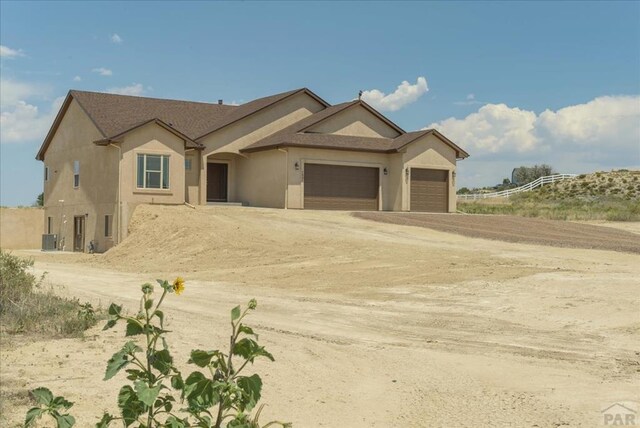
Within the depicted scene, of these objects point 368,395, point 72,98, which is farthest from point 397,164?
point 368,395

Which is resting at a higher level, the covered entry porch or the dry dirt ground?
the covered entry porch

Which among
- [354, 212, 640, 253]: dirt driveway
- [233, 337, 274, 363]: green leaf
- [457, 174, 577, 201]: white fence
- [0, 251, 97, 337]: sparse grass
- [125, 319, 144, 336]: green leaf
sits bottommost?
[0, 251, 97, 337]: sparse grass

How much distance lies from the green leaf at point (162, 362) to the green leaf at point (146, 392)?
114 millimetres

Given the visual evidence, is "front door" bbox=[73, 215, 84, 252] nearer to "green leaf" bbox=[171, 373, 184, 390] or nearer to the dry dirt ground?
the dry dirt ground

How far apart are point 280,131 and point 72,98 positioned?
10720 mm

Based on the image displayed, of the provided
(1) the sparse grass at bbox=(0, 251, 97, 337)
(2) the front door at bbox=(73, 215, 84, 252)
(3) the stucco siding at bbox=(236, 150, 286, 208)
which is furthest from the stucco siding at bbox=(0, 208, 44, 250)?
(1) the sparse grass at bbox=(0, 251, 97, 337)

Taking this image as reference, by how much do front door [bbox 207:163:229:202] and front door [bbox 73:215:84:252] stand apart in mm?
6529

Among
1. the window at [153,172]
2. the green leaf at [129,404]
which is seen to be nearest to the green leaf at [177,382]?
the green leaf at [129,404]

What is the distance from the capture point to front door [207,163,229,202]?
3972 cm

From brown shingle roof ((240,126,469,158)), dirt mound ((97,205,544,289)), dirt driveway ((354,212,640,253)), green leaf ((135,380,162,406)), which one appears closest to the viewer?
green leaf ((135,380,162,406))

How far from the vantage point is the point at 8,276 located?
14688 mm

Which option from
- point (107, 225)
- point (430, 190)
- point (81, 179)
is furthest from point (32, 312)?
point (430, 190)

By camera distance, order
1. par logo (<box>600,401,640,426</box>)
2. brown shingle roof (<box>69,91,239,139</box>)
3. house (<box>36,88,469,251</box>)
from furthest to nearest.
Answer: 1. brown shingle roof (<box>69,91,239,139</box>)
2. house (<box>36,88,469,251</box>)
3. par logo (<box>600,401,640,426</box>)

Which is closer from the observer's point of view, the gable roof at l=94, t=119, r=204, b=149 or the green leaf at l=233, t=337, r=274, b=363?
the green leaf at l=233, t=337, r=274, b=363
